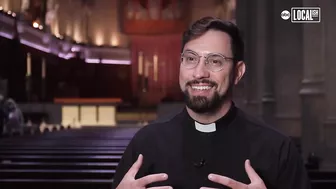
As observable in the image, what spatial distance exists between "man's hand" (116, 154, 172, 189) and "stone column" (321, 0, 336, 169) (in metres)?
3.51

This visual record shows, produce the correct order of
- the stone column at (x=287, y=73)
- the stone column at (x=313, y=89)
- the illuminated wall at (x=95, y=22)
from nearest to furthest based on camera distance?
the stone column at (x=313, y=89)
the stone column at (x=287, y=73)
the illuminated wall at (x=95, y=22)

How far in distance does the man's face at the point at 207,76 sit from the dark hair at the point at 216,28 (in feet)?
0.03

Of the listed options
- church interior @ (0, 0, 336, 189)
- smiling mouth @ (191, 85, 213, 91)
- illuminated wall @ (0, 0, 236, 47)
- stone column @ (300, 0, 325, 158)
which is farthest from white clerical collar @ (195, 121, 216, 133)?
illuminated wall @ (0, 0, 236, 47)

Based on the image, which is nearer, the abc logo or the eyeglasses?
the eyeglasses

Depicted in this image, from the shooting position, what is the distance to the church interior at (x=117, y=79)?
15.6 ft

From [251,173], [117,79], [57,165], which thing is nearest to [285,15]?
[57,165]

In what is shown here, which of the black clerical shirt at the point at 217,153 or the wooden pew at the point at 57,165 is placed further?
the wooden pew at the point at 57,165

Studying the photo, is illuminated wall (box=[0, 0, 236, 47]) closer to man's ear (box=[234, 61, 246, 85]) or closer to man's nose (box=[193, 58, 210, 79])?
man's ear (box=[234, 61, 246, 85])

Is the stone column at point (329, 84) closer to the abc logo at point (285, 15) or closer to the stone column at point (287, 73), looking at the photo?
the abc logo at point (285, 15)

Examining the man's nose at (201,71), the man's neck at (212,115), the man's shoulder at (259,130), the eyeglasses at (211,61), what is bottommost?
the man's shoulder at (259,130)

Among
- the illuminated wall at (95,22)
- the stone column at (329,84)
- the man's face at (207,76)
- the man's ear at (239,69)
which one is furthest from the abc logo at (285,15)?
the illuminated wall at (95,22)

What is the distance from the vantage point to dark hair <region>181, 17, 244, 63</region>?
145cm

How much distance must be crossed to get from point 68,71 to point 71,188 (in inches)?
550

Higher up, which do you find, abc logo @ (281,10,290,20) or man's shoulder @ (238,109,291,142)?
abc logo @ (281,10,290,20)
